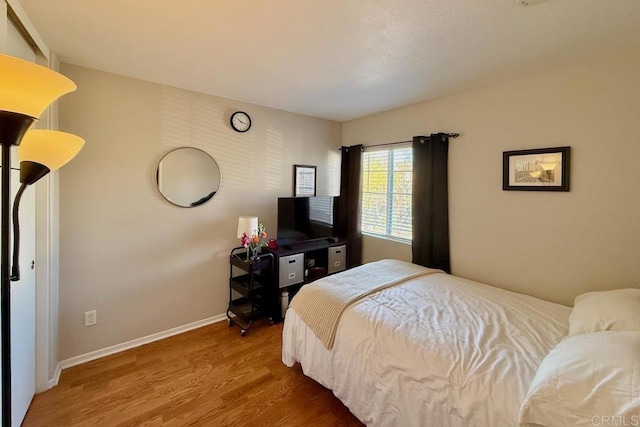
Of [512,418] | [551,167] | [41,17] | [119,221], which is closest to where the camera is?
[512,418]

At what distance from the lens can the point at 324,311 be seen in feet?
6.02

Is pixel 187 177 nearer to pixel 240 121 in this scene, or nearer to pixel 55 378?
pixel 240 121

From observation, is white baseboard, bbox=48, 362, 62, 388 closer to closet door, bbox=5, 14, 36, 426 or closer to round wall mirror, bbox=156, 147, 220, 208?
closet door, bbox=5, 14, 36, 426

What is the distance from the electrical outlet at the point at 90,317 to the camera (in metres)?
2.23

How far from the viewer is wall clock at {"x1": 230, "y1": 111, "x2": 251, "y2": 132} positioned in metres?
2.86

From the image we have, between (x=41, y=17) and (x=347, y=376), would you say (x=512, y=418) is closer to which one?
(x=347, y=376)

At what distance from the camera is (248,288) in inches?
109

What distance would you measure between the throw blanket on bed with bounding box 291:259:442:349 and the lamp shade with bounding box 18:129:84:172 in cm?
159

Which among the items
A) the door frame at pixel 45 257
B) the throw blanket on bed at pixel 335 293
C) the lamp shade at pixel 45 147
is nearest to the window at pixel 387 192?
the throw blanket on bed at pixel 335 293

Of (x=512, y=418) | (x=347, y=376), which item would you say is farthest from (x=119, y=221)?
(x=512, y=418)

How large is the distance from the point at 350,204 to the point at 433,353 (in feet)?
8.28

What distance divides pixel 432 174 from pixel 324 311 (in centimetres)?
186

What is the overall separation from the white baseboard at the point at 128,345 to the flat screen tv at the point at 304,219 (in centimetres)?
114

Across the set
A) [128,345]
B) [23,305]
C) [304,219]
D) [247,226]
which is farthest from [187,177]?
[128,345]
